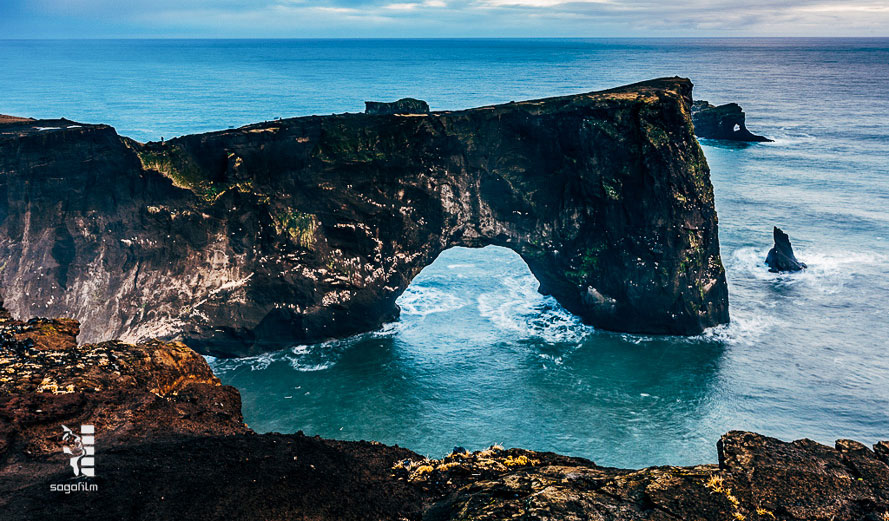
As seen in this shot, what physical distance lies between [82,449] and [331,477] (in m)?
6.46

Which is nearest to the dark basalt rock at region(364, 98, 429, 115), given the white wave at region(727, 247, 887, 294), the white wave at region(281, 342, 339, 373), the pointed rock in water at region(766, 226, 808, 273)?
the white wave at region(281, 342, 339, 373)

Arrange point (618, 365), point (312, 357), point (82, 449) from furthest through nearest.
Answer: point (312, 357) → point (618, 365) → point (82, 449)

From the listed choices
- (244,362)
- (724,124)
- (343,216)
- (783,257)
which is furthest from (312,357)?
(724,124)

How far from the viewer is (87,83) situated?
554ft

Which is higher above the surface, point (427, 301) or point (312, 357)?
point (427, 301)

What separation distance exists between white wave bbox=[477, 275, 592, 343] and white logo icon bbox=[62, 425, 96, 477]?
30850mm

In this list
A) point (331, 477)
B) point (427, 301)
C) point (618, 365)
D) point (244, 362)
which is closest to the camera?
point (331, 477)

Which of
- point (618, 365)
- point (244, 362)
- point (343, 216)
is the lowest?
point (244, 362)

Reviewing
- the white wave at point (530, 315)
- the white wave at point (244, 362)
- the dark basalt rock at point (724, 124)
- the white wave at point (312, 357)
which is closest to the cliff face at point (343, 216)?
the white wave at point (244, 362)

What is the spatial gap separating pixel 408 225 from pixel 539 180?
33.5 ft

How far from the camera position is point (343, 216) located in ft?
134

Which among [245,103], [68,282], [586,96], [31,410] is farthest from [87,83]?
[31,410]

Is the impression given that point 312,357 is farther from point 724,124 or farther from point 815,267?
point 724,124

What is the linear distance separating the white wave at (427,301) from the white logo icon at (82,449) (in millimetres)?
31569
